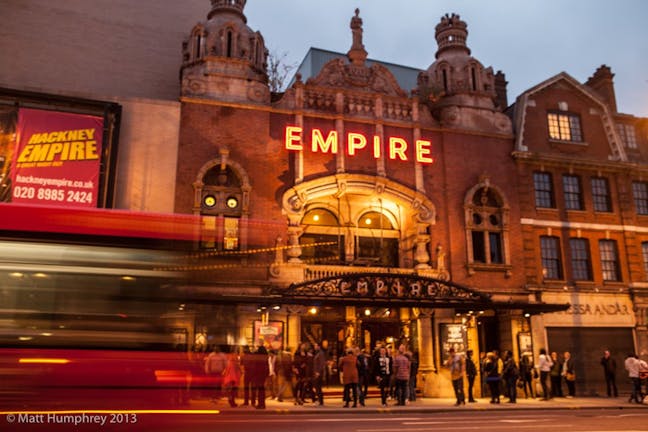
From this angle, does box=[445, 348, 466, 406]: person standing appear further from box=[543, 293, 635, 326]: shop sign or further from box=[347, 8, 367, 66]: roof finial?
box=[347, 8, 367, 66]: roof finial

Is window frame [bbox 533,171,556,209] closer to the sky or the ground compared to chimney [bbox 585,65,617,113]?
closer to the ground

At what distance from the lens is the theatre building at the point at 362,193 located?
2366cm

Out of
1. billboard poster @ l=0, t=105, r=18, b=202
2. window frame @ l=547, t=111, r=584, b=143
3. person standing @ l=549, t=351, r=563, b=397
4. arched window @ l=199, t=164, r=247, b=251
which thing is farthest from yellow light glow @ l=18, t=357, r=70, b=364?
window frame @ l=547, t=111, r=584, b=143

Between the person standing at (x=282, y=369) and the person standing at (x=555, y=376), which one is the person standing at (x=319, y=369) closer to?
the person standing at (x=282, y=369)

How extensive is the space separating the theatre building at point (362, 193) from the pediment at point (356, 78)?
0.21 ft

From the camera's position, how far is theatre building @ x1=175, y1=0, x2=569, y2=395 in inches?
931

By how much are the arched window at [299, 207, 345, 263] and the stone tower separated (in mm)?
7899

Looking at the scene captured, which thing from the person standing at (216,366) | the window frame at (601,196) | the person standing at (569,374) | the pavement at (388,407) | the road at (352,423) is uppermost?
the window frame at (601,196)

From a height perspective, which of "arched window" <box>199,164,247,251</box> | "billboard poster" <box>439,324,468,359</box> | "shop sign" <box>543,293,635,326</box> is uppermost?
"arched window" <box>199,164,247,251</box>

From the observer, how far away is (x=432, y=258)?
26.5 metres

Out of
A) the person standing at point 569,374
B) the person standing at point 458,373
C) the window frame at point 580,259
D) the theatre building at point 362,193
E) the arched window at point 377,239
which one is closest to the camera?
the person standing at point 458,373

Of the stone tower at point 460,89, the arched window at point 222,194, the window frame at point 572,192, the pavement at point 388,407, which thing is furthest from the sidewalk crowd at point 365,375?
the stone tower at point 460,89

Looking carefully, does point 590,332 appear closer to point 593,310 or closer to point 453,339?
point 593,310

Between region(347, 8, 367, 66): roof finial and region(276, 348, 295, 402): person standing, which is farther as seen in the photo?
region(347, 8, 367, 66): roof finial
